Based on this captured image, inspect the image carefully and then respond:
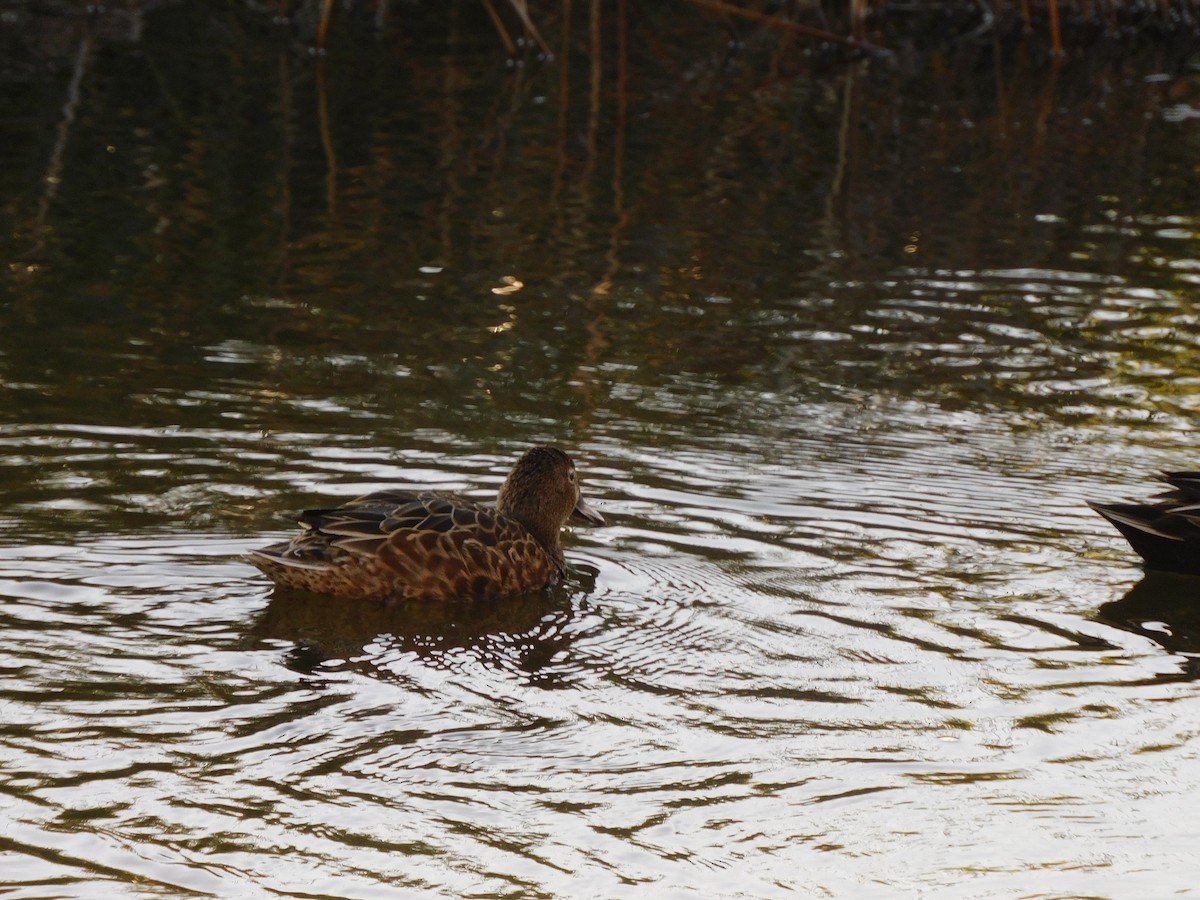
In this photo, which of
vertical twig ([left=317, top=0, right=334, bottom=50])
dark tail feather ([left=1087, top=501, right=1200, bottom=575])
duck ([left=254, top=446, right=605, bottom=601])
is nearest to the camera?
duck ([left=254, top=446, right=605, bottom=601])

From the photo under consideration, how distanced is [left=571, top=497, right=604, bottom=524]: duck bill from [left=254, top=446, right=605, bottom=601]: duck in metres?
0.22

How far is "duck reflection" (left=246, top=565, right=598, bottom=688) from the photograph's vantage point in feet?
22.0

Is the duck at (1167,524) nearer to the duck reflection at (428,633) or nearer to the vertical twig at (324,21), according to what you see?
the duck reflection at (428,633)

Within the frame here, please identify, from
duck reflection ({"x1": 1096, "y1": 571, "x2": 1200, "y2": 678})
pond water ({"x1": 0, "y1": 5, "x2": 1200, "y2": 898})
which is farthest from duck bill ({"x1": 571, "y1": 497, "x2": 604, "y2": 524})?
duck reflection ({"x1": 1096, "y1": 571, "x2": 1200, "y2": 678})

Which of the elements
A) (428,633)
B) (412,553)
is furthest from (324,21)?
(428,633)

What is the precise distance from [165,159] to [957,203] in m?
7.44

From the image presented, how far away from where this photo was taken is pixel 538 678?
6609mm

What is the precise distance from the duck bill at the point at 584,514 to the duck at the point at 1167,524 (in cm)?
227

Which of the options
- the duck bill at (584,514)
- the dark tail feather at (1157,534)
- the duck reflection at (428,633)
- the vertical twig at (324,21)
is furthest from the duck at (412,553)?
the vertical twig at (324,21)

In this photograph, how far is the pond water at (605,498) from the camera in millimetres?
5367

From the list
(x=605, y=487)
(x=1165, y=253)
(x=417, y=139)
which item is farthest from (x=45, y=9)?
(x=605, y=487)

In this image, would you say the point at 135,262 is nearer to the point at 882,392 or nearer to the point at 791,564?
the point at 882,392

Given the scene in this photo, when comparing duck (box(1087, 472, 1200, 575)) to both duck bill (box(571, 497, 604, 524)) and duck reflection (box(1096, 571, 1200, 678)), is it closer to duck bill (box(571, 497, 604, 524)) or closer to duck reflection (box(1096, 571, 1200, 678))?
duck reflection (box(1096, 571, 1200, 678))

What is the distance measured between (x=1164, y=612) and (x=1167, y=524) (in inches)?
17.2
